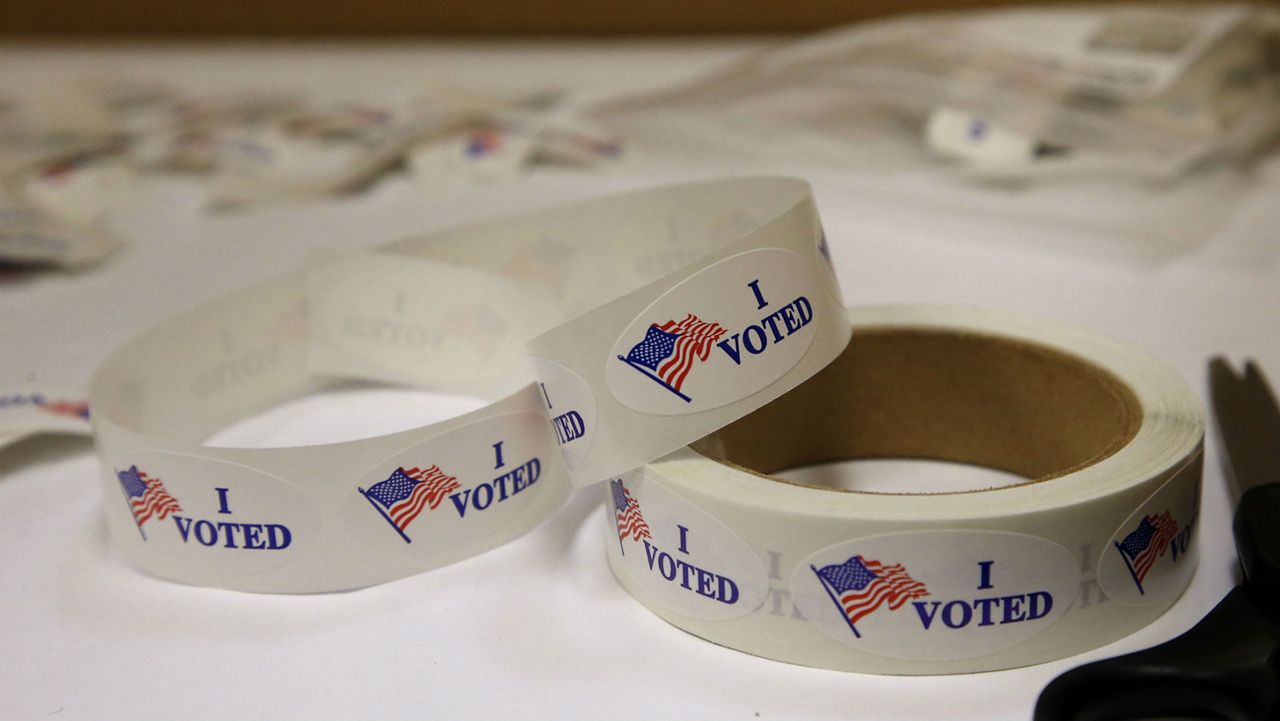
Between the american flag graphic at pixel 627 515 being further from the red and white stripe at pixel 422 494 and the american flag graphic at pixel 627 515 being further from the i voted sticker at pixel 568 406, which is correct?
the red and white stripe at pixel 422 494

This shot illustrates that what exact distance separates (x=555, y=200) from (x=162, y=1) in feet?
6.03

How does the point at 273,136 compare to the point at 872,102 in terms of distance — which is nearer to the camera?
the point at 872,102

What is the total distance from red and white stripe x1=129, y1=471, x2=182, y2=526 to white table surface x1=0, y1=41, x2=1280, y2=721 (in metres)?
0.07

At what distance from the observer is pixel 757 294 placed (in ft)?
3.48

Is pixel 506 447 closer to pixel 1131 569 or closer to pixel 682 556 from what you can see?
pixel 682 556

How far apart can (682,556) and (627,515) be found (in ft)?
0.24

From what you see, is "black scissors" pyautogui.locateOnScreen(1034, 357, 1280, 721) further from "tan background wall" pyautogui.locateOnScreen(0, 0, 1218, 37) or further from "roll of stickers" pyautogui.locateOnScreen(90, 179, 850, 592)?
"tan background wall" pyautogui.locateOnScreen(0, 0, 1218, 37)

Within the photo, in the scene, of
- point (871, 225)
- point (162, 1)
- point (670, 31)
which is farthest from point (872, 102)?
point (162, 1)

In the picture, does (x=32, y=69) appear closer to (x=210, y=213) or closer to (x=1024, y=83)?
(x=210, y=213)

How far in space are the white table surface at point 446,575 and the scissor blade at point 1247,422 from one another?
0.05 metres

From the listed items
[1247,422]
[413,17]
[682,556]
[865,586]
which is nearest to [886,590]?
[865,586]

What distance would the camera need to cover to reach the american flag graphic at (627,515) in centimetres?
104

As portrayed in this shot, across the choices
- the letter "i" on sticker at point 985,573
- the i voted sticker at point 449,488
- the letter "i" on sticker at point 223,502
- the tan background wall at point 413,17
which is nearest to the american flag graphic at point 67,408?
the letter "i" on sticker at point 223,502

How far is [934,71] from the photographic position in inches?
86.4
